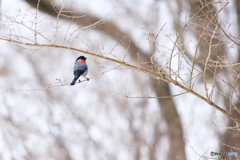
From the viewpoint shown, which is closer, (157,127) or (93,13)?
(93,13)

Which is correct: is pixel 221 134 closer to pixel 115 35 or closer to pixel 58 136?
pixel 115 35

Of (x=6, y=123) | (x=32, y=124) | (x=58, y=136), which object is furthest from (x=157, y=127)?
(x=6, y=123)

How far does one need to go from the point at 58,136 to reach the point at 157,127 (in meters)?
2.14

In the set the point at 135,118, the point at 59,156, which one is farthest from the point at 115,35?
the point at 59,156

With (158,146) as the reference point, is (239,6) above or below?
above

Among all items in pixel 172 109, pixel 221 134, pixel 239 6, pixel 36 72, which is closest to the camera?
pixel 239 6

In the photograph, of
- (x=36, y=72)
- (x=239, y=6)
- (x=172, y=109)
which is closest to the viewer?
(x=239, y=6)

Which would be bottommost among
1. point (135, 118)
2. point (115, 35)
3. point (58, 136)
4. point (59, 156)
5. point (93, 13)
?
point (59, 156)

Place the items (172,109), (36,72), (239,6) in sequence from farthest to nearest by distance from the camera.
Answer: (36,72) < (172,109) < (239,6)

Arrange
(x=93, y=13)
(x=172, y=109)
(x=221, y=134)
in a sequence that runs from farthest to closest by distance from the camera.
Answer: (x=172, y=109) → (x=93, y=13) → (x=221, y=134)

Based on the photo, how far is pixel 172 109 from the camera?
253 inches

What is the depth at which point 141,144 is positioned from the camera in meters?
6.60

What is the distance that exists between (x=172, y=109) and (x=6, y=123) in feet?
11.7

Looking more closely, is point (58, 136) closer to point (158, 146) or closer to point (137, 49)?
point (158, 146)
